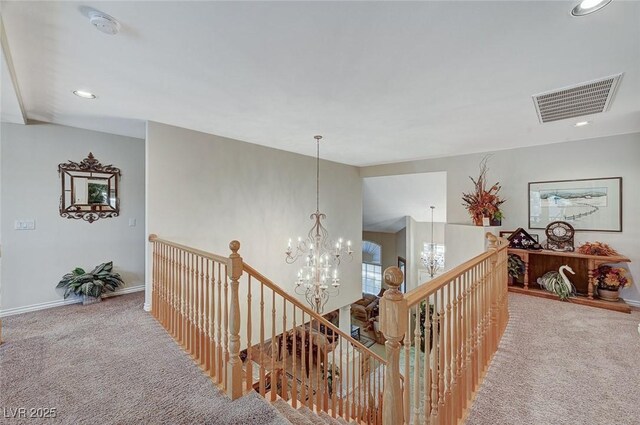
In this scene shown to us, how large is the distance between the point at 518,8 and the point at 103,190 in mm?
4790

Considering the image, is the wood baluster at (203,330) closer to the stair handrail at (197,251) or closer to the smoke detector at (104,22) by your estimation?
the stair handrail at (197,251)

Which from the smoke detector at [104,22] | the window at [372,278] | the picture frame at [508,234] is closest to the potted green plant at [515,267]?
the picture frame at [508,234]

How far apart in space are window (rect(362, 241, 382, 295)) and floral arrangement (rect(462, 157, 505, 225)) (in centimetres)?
630

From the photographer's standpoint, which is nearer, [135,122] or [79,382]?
[79,382]

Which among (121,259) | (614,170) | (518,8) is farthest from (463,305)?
(121,259)

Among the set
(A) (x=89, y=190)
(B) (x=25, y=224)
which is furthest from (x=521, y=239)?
(B) (x=25, y=224)

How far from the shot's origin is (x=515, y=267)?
4.17 m

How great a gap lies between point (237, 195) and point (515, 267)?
4429 mm

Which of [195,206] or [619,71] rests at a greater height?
[619,71]

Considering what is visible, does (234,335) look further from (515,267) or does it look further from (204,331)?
(515,267)

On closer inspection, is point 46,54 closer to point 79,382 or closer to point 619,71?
point 79,382

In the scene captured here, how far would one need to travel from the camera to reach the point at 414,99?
2545 millimetres

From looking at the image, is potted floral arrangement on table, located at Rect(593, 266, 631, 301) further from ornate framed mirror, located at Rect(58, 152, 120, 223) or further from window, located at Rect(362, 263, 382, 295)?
window, located at Rect(362, 263, 382, 295)

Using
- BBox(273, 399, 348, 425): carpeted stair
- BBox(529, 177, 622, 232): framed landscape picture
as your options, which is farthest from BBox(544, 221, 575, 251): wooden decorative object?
BBox(273, 399, 348, 425): carpeted stair
